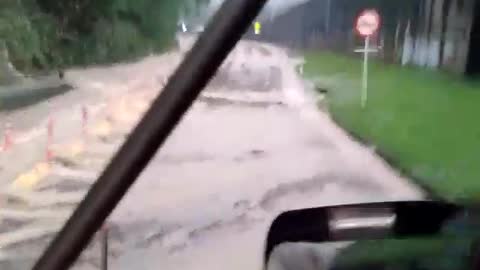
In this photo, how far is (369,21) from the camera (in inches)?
20.7

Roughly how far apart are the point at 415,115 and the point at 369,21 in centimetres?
8

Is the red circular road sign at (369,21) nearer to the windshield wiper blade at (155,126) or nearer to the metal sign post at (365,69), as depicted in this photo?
the metal sign post at (365,69)

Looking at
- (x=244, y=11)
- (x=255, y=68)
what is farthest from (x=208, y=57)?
(x=255, y=68)

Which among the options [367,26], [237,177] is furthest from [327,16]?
[237,177]

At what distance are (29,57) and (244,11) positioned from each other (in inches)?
8.5

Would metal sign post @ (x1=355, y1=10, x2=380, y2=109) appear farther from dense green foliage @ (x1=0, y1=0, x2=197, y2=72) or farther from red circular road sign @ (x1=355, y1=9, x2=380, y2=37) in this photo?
dense green foliage @ (x1=0, y1=0, x2=197, y2=72)

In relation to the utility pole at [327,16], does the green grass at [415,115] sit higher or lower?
lower

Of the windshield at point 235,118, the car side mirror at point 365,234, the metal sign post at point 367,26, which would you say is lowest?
the car side mirror at point 365,234

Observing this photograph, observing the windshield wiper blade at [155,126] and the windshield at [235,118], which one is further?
the windshield at [235,118]

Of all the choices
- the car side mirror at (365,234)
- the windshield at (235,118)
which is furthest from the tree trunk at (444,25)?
the car side mirror at (365,234)

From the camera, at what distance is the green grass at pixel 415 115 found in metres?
0.53

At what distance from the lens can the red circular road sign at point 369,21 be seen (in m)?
0.53

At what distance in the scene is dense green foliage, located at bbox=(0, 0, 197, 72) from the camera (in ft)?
1.77

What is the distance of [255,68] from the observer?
0.54 metres
